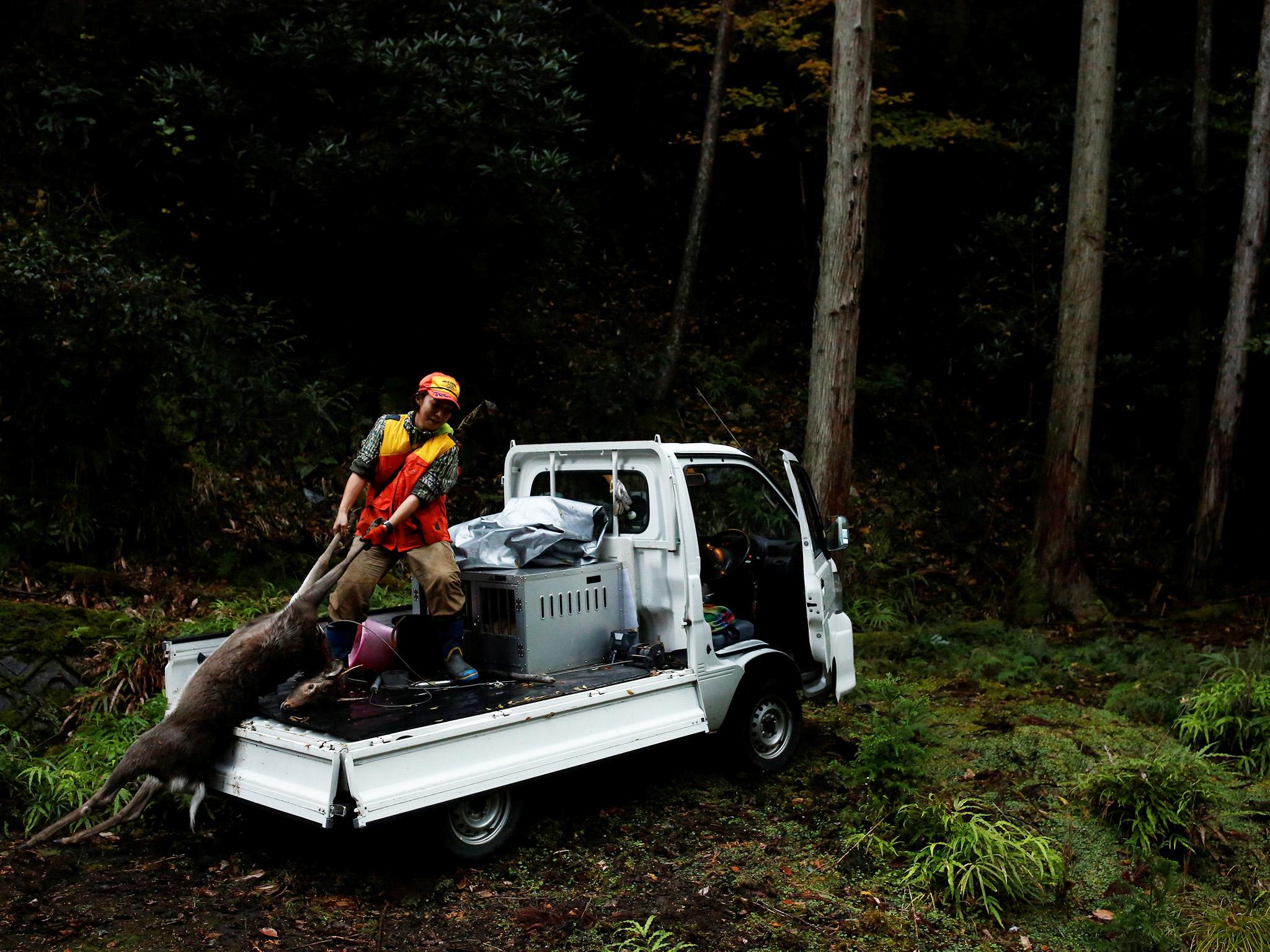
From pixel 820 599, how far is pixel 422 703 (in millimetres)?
2827

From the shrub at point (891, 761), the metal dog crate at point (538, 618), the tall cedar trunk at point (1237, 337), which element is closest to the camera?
the metal dog crate at point (538, 618)

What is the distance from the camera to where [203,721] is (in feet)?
15.9

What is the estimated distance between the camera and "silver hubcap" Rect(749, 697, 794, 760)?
6480mm

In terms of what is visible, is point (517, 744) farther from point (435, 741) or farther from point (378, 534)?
point (378, 534)

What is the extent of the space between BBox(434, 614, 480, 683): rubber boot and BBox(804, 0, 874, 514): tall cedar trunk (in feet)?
15.9

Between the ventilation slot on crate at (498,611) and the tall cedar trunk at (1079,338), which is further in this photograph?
the tall cedar trunk at (1079,338)

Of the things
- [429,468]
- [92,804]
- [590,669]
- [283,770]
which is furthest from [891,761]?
[92,804]

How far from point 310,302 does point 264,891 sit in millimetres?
8190

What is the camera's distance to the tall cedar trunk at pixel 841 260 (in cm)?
947

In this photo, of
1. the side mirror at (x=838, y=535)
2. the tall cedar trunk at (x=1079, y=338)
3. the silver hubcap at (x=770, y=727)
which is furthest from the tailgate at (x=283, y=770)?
the tall cedar trunk at (x=1079, y=338)

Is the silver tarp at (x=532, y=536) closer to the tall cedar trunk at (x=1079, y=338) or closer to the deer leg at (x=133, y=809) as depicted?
the deer leg at (x=133, y=809)

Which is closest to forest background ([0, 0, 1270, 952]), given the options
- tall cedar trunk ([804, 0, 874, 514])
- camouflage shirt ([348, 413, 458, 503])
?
camouflage shirt ([348, 413, 458, 503])

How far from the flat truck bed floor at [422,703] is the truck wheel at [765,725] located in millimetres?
840

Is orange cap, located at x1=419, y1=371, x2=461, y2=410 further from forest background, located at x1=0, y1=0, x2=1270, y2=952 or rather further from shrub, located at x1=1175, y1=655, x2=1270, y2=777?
shrub, located at x1=1175, y1=655, x2=1270, y2=777
